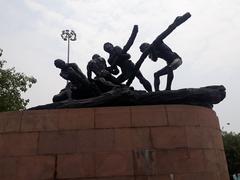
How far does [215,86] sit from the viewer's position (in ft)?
31.9

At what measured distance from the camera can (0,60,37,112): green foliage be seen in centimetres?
2330

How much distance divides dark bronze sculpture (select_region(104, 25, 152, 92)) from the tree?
45.7ft

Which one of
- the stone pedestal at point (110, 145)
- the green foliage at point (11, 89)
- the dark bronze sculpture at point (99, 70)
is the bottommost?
the stone pedestal at point (110, 145)

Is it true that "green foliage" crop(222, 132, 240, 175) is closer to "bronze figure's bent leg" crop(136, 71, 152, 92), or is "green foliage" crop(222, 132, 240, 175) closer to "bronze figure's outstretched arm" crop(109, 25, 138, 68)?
"bronze figure's bent leg" crop(136, 71, 152, 92)

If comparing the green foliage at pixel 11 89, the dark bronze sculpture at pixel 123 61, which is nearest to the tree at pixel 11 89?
the green foliage at pixel 11 89

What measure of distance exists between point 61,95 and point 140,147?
9.73ft

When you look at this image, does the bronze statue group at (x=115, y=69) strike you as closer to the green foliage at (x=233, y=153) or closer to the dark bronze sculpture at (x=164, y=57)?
the dark bronze sculpture at (x=164, y=57)

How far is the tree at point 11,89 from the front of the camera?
76.4 feet

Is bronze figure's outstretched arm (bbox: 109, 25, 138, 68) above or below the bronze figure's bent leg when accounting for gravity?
above

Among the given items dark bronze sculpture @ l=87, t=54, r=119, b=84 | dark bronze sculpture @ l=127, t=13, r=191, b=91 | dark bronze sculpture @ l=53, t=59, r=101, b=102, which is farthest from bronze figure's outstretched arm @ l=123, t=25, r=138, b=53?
dark bronze sculpture @ l=53, t=59, r=101, b=102

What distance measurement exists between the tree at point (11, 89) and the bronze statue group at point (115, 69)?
14020 millimetres

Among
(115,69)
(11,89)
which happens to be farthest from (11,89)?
(115,69)

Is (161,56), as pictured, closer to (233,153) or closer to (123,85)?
(123,85)

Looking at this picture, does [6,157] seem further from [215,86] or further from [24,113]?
[215,86]
